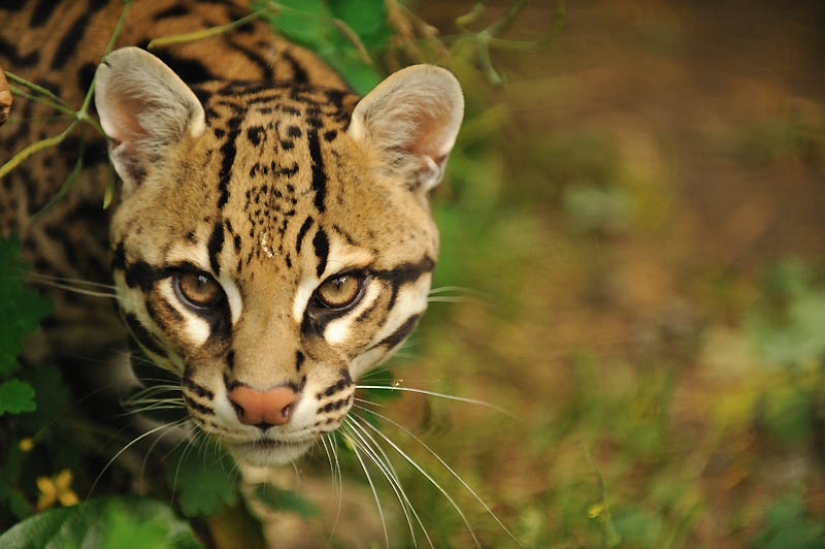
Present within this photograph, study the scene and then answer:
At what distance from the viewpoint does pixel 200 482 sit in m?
3.21

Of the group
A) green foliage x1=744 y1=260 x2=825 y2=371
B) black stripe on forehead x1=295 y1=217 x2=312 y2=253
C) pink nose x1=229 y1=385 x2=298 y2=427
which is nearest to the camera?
pink nose x1=229 y1=385 x2=298 y2=427

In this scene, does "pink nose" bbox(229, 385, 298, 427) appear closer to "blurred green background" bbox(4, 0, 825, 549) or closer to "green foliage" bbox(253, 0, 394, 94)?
"blurred green background" bbox(4, 0, 825, 549)

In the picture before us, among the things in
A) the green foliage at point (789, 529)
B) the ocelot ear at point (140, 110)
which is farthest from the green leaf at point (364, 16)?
the green foliage at point (789, 529)

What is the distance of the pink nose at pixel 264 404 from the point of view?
2742 mm

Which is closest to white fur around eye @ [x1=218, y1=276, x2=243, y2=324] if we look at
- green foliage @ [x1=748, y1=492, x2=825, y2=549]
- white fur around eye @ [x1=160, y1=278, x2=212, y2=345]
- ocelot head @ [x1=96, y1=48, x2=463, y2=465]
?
ocelot head @ [x1=96, y1=48, x2=463, y2=465]

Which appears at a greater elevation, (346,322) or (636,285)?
(346,322)

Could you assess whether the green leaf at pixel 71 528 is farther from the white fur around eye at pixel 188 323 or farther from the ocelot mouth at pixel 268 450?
the white fur around eye at pixel 188 323

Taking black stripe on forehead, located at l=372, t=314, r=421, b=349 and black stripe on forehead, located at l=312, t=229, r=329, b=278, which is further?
black stripe on forehead, located at l=372, t=314, r=421, b=349

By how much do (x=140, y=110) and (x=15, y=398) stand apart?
1.00 meters

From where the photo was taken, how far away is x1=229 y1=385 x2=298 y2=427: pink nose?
2742 mm

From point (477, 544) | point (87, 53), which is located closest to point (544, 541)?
point (477, 544)

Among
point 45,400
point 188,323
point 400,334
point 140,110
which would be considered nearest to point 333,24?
point 140,110

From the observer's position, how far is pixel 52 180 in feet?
11.9

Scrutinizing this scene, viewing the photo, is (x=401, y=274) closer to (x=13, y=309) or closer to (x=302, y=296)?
(x=302, y=296)
